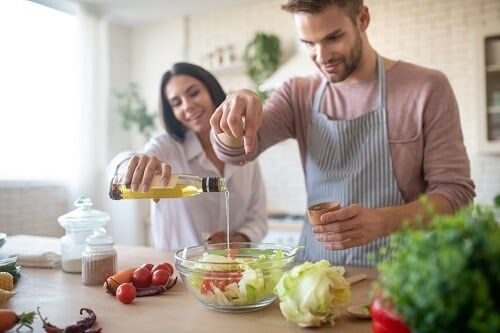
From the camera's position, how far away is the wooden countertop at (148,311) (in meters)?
0.96

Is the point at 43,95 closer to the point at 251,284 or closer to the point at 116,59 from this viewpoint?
the point at 116,59

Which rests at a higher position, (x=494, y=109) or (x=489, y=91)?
(x=489, y=91)

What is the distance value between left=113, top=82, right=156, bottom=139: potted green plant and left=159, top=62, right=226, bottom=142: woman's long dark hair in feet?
8.66

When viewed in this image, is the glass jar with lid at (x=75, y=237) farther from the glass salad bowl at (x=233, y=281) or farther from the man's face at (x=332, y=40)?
the man's face at (x=332, y=40)

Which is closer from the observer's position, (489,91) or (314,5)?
(314,5)

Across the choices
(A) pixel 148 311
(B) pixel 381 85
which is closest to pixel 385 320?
(A) pixel 148 311

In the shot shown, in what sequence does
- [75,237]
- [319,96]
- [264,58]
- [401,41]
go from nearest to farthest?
[75,237], [319,96], [401,41], [264,58]

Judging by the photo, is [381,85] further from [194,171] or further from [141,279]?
[141,279]

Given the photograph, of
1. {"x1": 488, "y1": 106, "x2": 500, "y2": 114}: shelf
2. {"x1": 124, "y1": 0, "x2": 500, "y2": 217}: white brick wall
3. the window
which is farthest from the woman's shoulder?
{"x1": 488, "y1": 106, "x2": 500, "y2": 114}: shelf

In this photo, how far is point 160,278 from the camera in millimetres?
1271

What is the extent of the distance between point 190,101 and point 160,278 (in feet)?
3.46

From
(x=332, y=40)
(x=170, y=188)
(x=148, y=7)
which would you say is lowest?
(x=170, y=188)

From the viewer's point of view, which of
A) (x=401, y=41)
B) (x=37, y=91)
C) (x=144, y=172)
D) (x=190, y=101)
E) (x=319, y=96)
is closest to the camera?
(x=144, y=172)

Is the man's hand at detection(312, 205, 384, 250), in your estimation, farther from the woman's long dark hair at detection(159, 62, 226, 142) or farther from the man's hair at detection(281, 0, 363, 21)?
the woman's long dark hair at detection(159, 62, 226, 142)
